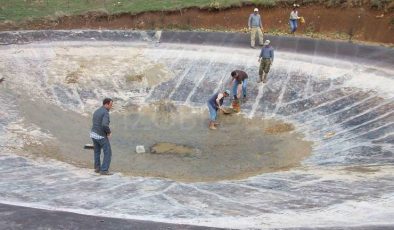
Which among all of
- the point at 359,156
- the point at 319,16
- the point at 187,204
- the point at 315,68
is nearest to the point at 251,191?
the point at 187,204

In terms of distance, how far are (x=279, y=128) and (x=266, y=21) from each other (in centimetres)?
1079

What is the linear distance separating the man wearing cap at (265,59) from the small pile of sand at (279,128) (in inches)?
104

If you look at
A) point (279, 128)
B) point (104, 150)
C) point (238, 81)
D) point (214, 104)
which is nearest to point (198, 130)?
point (214, 104)

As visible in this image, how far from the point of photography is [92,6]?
2783cm

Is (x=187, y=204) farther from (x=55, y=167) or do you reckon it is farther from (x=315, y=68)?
(x=315, y=68)

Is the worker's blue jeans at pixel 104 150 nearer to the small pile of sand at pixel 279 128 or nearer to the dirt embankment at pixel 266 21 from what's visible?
the small pile of sand at pixel 279 128

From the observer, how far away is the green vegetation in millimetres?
25359

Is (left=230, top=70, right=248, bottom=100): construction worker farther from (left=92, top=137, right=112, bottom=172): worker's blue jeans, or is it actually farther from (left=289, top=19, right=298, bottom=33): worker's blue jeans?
(left=289, top=19, right=298, bottom=33): worker's blue jeans

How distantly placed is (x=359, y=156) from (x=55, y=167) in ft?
22.4

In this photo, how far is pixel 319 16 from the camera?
2341 centimetres

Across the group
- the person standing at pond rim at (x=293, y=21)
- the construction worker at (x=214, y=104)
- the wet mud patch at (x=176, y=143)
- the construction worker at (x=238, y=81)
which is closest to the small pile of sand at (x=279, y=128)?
the wet mud patch at (x=176, y=143)

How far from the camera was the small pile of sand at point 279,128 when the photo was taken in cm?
1457

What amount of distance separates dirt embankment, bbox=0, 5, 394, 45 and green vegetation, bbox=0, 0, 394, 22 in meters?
0.34

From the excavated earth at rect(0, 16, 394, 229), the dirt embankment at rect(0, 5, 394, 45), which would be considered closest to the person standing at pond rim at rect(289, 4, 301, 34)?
the dirt embankment at rect(0, 5, 394, 45)
